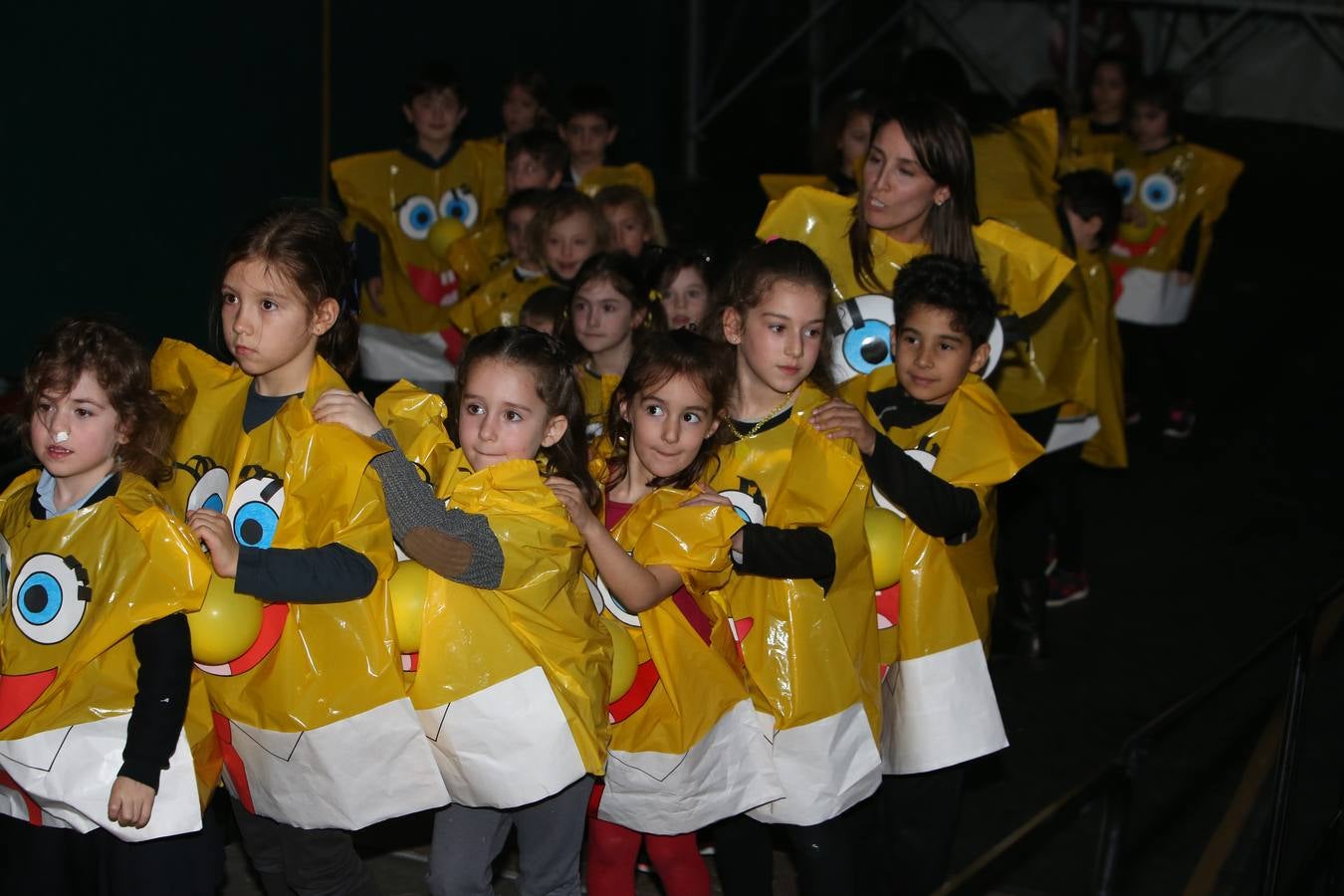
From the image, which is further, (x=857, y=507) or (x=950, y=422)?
(x=950, y=422)

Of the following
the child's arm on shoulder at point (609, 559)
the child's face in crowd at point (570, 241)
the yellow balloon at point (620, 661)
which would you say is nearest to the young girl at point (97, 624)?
the child's arm on shoulder at point (609, 559)

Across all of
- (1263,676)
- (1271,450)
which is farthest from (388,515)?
(1271,450)

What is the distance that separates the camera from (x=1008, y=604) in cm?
560

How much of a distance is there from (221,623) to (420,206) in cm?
376

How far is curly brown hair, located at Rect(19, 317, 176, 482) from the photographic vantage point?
A: 2811 mm

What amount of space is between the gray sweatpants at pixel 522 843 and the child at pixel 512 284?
2.35 meters

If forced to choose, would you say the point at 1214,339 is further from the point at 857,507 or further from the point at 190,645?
the point at 190,645

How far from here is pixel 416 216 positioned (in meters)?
6.33

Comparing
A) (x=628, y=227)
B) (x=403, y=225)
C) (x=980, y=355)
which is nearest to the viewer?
(x=980, y=355)

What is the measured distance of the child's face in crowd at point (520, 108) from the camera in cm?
704

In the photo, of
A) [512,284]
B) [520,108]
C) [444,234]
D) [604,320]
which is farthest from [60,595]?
[520,108]

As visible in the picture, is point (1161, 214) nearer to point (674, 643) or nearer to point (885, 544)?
point (885, 544)

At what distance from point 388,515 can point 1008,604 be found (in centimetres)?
320

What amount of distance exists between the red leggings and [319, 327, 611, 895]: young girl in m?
0.28
